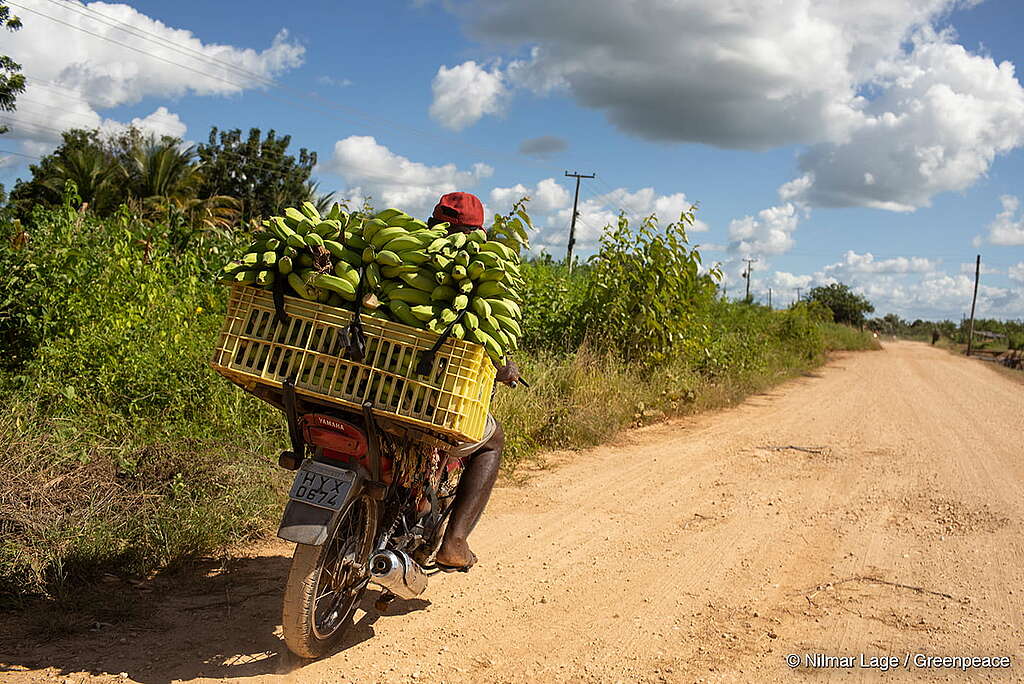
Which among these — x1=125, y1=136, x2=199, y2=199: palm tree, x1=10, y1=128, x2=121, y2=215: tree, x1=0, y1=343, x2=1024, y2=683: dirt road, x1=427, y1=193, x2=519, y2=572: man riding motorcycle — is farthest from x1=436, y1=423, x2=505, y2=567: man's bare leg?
x1=125, y1=136, x2=199, y2=199: palm tree

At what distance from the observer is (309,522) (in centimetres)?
320

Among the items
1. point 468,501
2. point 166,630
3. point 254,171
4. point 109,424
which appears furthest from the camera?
point 254,171

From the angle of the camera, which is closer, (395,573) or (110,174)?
(395,573)

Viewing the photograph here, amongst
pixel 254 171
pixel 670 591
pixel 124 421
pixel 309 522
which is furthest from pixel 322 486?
pixel 254 171

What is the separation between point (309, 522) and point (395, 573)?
2.00ft

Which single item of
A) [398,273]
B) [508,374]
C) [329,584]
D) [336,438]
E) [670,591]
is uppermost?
[398,273]

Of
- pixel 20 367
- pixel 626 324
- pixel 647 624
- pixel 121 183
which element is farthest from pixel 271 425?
pixel 121 183

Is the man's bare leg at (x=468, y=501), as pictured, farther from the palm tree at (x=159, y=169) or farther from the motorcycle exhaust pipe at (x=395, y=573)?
the palm tree at (x=159, y=169)

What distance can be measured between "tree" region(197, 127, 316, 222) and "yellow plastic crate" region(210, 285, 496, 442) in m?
39.7

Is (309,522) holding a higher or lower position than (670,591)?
higher

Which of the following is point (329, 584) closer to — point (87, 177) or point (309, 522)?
point (309, 522)

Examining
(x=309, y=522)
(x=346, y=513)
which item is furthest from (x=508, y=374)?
(x=309, y=522)

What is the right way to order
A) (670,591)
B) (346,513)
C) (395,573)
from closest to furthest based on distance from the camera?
1. (346,513)
2. (395,573)
3. (670,591)

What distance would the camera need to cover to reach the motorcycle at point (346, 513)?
3.24 m
